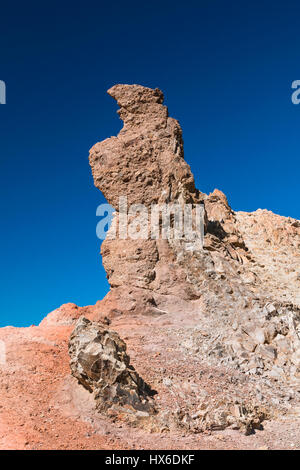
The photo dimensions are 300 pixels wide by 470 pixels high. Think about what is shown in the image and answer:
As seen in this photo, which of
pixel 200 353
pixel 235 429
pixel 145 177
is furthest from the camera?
pixel 145 177

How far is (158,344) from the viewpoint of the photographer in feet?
54.3

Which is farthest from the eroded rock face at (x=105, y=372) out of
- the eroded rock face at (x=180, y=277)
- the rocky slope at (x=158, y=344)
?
the eroded rock face at (x=180, y=277)

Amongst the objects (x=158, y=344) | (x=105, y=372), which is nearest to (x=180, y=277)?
(x=158, y=344)

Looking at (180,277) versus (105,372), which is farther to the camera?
(180,277)

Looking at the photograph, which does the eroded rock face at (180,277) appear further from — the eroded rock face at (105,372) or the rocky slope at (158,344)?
the eroded rock face at (105,372)

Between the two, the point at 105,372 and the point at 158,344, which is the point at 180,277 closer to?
the point at 158,344

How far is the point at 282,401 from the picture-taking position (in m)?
14.8

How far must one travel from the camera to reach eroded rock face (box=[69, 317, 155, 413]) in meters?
12.1

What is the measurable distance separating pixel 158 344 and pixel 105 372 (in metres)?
4.47

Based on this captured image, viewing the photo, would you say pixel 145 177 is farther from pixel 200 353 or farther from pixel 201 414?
pixel 201 414

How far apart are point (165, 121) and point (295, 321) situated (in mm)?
13163

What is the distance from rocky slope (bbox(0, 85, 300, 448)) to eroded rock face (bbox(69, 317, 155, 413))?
0.03 m

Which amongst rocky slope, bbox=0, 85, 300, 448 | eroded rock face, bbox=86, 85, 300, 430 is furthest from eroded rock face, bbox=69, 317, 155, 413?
eroded rock face, bbox=86, 85, 300, 430
